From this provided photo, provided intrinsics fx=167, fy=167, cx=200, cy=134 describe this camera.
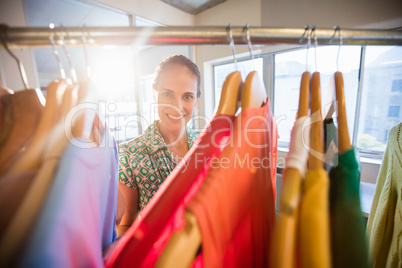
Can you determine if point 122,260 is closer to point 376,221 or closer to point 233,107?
point 233,107

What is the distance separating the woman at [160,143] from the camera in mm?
725

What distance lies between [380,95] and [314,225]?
6.64 feet

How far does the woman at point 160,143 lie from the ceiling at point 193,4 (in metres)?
1.63

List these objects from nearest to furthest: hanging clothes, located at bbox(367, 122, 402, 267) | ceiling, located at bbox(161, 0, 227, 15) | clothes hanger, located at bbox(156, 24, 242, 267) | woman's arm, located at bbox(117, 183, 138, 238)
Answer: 1. clothes hanger, located at bbox(156, 24, 242, 267)
2. hanging clothes, located at bbox(367, 122, 402, 267)
3. woman's arm, located at bbox(117, 183, 138, 238)
4. ceiling, located at bbox(161, 0, 227, 15)

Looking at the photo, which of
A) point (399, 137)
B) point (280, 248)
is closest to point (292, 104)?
point (399, 137)

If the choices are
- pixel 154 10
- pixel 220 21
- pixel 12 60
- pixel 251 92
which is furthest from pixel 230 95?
pixel 220 21

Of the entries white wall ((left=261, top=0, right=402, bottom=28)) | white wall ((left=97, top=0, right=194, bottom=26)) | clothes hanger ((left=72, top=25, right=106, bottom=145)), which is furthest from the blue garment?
white wall ((left=261, top=0, right=402, bottom=28))

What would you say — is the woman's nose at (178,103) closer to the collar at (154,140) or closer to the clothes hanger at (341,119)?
the collar at (154,140)

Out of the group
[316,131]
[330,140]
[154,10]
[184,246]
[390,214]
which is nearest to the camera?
[184,246]

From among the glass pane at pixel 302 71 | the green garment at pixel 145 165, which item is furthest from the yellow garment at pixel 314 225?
the glass pane at pixel 302 71

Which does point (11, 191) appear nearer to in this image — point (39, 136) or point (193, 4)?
point (39, 136)

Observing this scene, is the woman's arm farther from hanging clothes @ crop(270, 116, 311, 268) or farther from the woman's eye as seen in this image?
hanging clothes @ crop(270, 116, 311, 268)

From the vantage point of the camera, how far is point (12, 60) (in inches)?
43.4

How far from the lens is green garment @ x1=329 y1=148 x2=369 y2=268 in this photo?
0.71ft
